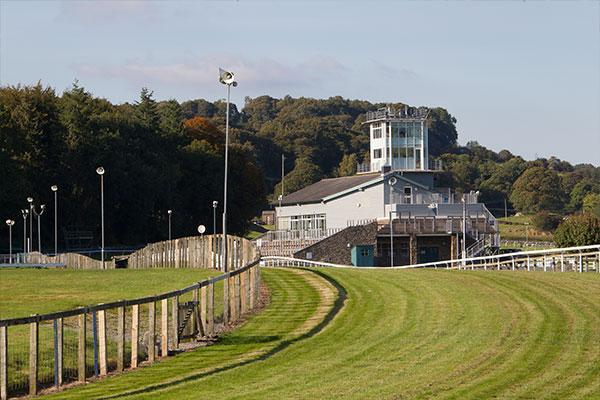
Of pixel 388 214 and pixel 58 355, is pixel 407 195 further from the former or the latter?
pixel 58 355

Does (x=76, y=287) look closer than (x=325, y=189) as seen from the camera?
Yes

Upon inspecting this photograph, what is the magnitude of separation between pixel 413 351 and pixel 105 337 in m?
6.02

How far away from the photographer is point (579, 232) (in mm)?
74938

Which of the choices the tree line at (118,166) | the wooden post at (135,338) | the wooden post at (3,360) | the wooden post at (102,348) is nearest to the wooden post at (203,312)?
the wooden post at (135,338)

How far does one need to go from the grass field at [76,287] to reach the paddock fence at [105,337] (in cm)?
570

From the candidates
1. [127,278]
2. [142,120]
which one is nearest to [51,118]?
[142,120]

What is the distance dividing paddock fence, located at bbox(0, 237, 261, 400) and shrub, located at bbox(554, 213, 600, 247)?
46657 mm

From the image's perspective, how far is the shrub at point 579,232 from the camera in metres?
73.9

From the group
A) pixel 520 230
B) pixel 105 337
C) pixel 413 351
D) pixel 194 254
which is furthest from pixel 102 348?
pixel 520 230

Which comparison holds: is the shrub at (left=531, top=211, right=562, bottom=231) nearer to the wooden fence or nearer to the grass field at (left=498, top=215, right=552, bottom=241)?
the grass field at (left=498, top=215, right=552, bottom=241)

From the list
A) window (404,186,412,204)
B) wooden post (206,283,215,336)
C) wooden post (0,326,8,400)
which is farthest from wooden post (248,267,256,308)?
window (404,186,412,204)

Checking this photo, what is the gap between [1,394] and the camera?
19203 mm

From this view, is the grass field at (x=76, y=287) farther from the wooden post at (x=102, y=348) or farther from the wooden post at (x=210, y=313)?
the wooden post at (x=102, y=348)

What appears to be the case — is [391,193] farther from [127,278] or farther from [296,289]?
[296,289]
